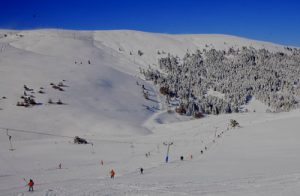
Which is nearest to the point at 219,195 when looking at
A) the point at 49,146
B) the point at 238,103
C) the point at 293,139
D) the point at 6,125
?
the point at 293,139

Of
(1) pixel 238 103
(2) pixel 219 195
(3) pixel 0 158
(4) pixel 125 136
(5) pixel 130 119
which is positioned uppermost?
(1) pixel 238 103

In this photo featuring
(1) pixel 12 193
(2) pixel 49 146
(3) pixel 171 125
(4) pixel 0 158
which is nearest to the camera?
(1) pixel 12 193

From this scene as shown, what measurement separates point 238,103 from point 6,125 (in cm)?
12709

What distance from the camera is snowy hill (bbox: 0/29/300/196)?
3262 centimetres

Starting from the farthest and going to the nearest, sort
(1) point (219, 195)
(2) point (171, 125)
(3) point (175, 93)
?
(3) point (175, 93) < (2) point (171, 125) < (1) point (219, 195)

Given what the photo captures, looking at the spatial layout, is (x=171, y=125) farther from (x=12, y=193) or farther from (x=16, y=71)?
(x=12, y=193)

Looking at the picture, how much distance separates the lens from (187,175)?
38094 mm

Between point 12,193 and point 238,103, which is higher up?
A: point 238,103

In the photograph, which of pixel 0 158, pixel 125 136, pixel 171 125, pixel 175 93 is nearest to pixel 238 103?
pixel 175 93

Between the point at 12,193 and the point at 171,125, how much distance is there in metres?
80.8

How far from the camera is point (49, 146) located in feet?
251

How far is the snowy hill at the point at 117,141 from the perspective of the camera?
107 feet

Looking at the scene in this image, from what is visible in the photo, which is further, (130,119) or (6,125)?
(130,119)

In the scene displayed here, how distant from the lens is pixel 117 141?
8550 cm
